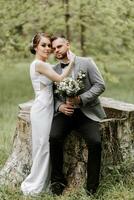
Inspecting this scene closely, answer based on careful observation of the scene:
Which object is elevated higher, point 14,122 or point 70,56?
point 70,56

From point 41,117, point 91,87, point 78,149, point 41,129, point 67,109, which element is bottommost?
point 78,149

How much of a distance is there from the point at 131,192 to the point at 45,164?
3.21 feet

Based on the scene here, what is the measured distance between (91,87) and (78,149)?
691mm

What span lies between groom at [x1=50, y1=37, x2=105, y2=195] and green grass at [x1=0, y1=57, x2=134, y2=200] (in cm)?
20

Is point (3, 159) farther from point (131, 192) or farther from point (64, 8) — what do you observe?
point (64, 8)

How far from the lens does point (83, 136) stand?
569cm

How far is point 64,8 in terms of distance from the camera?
1347 centimetres

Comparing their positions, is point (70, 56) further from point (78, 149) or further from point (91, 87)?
point (78, 149)

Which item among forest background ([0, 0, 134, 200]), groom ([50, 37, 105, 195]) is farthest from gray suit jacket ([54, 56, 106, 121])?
forest background ([0, 0, 134, 200])

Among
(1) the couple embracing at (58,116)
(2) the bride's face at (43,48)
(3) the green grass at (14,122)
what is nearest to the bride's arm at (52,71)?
(1) the couple embracing at (58,116)

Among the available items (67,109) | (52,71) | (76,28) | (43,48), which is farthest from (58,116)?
(76,28)

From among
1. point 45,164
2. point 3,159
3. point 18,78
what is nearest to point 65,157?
point 45,164

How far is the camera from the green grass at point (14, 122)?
577 cm

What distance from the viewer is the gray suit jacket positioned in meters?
5.75
